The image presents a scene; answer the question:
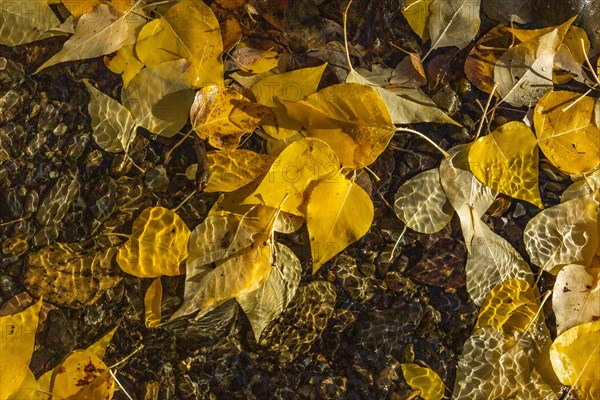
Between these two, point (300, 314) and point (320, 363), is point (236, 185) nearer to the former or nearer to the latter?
point (300, 314)

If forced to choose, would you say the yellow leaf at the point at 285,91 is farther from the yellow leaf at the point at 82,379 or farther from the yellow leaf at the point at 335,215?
the yellow leaf at the point at 82,379

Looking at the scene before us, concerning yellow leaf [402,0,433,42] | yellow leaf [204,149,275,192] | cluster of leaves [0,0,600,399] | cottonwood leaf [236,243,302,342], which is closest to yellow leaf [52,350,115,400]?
cluster of leaves [0,0,600,399]

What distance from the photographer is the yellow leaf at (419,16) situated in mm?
1683

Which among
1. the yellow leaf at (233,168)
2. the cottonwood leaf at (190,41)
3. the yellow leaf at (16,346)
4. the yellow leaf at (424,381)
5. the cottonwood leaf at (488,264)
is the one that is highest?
the cottonwood leaf at (190,41)

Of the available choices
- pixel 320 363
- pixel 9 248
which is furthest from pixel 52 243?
pixel 320 363

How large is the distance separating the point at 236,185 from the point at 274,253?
17cm

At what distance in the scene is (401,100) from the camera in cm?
163

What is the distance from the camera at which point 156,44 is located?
5.42ft

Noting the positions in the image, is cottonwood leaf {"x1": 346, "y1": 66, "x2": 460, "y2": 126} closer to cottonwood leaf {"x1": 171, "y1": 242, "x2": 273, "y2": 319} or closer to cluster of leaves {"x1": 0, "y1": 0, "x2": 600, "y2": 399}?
cluster of leaves {"x1": 0, "y1": 0, "x2": 600, "y2": 399}

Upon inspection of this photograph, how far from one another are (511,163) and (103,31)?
0.93 meters

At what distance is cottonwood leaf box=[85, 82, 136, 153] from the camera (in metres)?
1.67

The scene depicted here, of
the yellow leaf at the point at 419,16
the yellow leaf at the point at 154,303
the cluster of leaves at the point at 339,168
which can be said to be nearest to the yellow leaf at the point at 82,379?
the cluster of leaves at the point at 339,168

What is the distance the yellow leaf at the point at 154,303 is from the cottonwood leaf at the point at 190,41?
443 millimetres

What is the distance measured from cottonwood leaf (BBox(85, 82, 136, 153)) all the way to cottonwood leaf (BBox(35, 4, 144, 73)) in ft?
0.35
